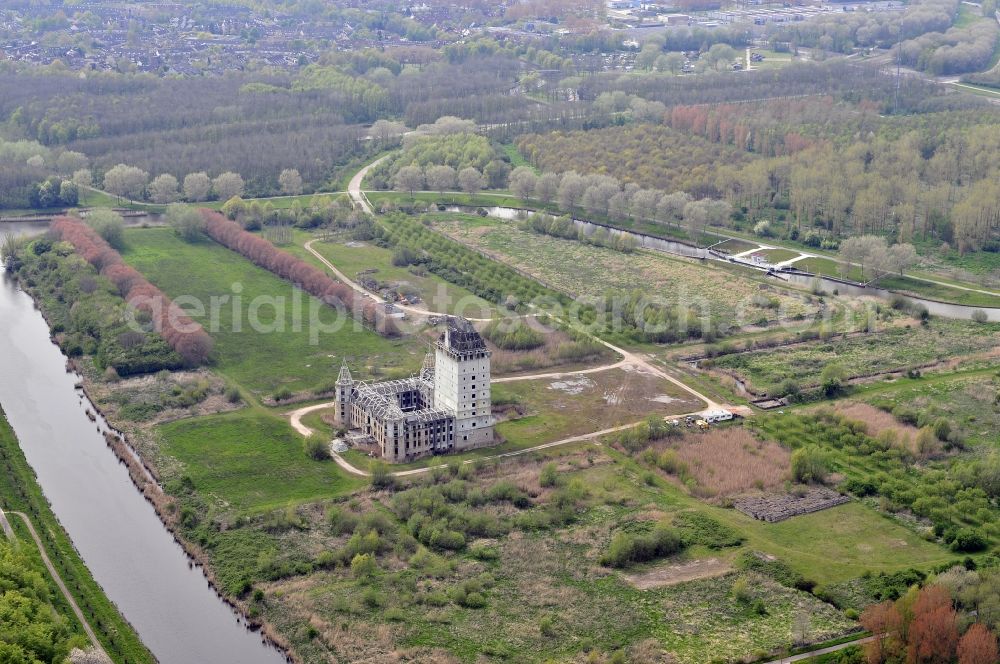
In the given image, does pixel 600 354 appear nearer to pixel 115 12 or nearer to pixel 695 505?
pixel 695 505

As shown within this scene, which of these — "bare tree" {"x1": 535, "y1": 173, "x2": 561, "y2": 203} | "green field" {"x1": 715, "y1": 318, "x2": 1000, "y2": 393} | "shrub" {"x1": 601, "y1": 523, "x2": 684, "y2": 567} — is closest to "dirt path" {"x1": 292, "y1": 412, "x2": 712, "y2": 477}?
"shrub" {"x1": 601, "y1": 523, "x2": 684, "y2": 567}

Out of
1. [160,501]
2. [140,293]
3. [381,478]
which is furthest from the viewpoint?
[140,293]

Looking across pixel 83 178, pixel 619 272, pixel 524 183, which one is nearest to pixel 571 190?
pixel 524 183

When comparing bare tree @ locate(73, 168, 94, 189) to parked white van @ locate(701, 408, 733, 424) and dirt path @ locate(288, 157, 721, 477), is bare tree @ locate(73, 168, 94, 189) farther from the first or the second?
parked white van @ locate(701, 408, 733, 424)

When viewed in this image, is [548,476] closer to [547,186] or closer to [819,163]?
[547,186]


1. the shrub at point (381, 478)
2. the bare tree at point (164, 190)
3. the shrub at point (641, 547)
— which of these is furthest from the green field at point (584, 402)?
the bare tree at point (164, 190)

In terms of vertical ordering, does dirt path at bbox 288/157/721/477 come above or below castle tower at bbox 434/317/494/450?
below
